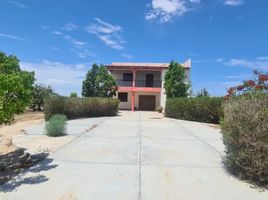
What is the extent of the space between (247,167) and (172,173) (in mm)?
1579

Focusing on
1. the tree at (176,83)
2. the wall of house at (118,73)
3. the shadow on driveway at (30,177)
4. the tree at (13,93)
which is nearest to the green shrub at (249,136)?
the shadow on driveway at (30,177)

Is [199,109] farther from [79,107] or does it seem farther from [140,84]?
[140,84]

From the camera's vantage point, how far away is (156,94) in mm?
35500

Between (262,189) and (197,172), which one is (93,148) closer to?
(197,172)

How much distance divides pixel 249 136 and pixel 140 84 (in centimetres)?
2956

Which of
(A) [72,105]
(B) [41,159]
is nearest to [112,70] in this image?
(A) [72,105]

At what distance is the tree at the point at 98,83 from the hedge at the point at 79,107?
5431 millimetres

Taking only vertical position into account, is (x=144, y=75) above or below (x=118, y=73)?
below

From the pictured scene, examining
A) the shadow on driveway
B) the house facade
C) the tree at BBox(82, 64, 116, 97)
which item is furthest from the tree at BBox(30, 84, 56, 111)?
the shadow on driveway

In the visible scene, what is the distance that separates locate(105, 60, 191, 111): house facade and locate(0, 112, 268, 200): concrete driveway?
82.1 feet

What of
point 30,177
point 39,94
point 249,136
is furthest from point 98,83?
point 249,136

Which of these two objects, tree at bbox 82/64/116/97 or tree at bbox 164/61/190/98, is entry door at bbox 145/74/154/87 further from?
tree at bbox 164/61/190/98

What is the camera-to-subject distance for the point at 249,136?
19.1 ft

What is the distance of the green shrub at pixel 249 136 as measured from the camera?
5.68 metres
